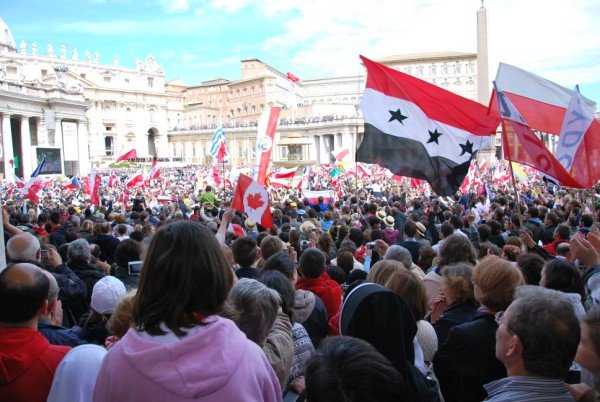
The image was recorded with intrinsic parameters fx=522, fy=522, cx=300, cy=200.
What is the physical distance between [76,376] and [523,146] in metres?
6.13

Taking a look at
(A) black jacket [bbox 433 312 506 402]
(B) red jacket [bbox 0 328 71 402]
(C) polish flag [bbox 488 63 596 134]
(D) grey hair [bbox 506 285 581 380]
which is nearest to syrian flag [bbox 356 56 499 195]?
(C) polish flag [bbox 488 63 596 134]

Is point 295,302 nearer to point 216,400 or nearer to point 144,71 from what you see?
point 216,400

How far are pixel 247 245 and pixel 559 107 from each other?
5158 mm

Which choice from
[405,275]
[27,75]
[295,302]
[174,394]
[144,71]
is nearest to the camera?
[174,394]

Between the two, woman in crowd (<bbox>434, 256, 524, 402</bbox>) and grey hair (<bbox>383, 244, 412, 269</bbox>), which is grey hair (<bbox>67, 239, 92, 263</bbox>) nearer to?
grey hair (<bbox>383, 244, 412, 269</bbox>)

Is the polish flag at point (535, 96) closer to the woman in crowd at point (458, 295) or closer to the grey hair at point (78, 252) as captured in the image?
the woman in crowd at point (458, 295)

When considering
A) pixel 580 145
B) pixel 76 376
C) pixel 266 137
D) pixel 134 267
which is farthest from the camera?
pixel 266 137

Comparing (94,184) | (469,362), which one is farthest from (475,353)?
(94,184)

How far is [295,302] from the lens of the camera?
3936mm

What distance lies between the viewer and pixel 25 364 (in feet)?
7.96

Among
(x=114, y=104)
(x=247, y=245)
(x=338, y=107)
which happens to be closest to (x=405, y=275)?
(x=247, y=245)

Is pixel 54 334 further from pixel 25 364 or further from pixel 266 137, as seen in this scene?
pixel 266 137

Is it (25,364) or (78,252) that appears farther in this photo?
(78,252)

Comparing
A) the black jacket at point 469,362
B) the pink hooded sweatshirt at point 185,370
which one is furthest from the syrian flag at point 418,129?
the pink hooded sweatshirt at point 185,370
